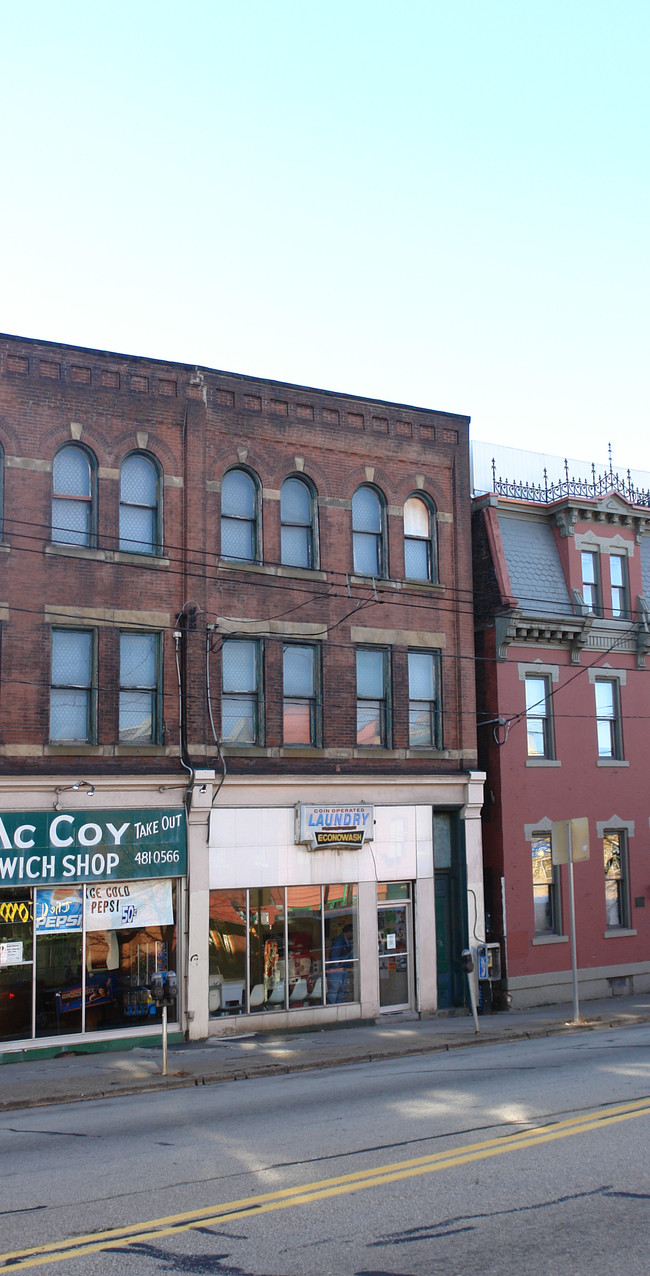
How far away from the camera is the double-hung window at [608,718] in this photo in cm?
2664

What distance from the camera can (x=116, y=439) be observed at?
67.8ft

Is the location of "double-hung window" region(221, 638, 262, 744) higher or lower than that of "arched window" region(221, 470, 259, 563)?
lower

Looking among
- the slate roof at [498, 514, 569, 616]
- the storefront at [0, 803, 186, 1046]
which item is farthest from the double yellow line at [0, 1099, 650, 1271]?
the slate roof at [498, 514, 569, 616]

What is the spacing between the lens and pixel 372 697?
23094 millimetres

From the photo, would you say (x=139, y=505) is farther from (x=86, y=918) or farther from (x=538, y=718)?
(x=538, y=718)

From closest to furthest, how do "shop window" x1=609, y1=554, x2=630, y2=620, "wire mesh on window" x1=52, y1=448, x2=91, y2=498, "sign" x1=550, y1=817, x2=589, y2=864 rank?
"wire mesh on window" x1=52, y1=448, x2=91, y2=498, "sign" x1=550, y1=817, x2=589, y2=864, "shop window" x1=609, y1=554, x2=630, y2=620

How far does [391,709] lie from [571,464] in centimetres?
1063

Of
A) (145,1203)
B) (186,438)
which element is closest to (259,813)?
(186,438)

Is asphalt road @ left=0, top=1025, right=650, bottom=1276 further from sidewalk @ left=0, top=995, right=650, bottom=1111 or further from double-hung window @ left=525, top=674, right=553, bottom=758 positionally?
double-hung window @ left=525, top=674, right=553, bottom=758

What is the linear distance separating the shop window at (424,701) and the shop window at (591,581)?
16.1ft

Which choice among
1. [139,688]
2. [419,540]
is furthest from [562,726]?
[139,688]

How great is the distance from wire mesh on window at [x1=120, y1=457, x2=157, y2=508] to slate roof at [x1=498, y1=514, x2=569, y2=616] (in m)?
8.83

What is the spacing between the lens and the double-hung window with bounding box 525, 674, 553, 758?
83.3 ft

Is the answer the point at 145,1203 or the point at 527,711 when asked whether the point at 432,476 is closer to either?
the point at 527,711
